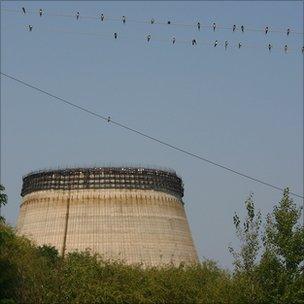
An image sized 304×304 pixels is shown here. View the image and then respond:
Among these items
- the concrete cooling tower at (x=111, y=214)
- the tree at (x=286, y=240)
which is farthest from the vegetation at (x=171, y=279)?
the concrete cooling tower at (x=111, y=214)

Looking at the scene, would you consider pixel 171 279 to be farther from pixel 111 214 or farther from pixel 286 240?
pixel 111 214

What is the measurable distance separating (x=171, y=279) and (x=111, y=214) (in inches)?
963

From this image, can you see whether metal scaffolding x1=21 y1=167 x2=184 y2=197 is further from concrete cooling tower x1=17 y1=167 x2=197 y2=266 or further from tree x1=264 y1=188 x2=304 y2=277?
tree x1=264 y1=188 x2=304 y2=277

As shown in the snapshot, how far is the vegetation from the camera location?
2762 cm

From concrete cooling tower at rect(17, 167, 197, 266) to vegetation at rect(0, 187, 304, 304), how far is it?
55.9ft

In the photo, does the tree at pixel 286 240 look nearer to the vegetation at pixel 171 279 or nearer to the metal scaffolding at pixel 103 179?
the vegetation at pixel 171 279

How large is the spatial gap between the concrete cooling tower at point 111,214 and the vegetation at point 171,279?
17043 mm

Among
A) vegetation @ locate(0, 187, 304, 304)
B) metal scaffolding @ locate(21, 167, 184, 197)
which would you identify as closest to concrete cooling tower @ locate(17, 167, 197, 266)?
metal scaffolding @ locate(21, 167, 184, 197)

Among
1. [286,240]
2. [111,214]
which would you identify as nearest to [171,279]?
[286,240]

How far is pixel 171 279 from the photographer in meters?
32.8

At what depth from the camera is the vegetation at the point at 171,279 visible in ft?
90.6

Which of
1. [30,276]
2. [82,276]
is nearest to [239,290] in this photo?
[82,276]

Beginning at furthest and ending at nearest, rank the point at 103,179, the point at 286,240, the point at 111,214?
the point at 103,179, the point at 111,214, the point at 286,240

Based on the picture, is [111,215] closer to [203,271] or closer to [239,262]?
[203,271]
